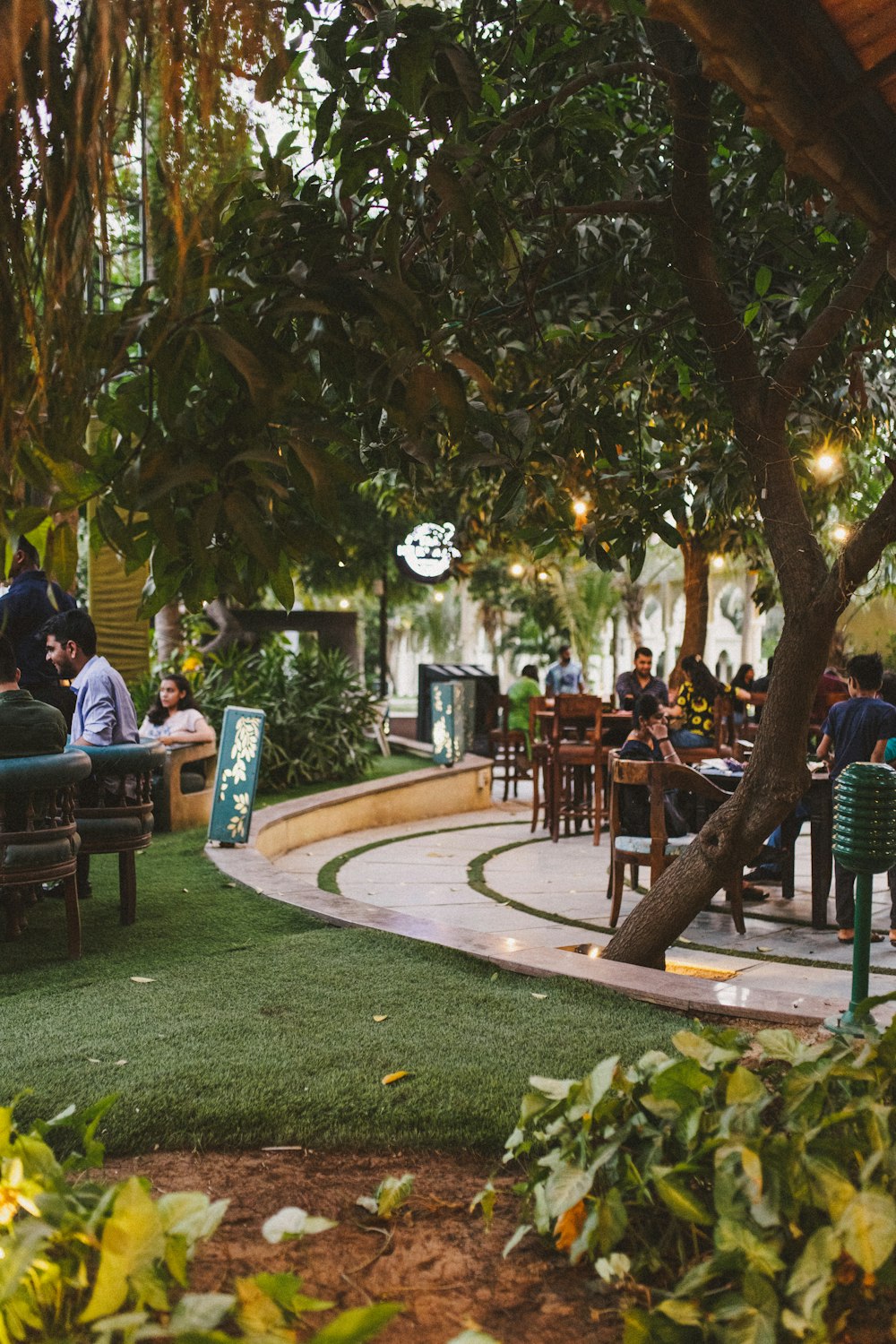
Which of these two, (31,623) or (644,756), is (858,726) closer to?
(644,756)

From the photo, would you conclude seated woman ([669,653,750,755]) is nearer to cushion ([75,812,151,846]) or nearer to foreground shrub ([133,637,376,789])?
foreground shrub ([133,637,376,789])

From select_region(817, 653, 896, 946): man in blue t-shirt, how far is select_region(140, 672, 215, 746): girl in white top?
5.16m

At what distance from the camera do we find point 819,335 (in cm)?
416

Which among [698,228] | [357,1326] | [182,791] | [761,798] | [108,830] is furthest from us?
[182,791]

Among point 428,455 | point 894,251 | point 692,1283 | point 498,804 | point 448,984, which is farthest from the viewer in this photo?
point 498,804

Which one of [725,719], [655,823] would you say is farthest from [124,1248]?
[725,719]

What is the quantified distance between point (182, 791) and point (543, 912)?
354 centimetres

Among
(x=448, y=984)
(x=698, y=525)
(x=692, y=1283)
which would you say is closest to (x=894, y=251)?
(x=698, y=525)

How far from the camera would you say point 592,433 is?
4070 millimetres

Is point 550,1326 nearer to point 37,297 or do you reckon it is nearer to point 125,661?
point 37,297

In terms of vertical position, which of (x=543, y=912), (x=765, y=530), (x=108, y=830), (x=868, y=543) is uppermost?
(x=765, y=530)

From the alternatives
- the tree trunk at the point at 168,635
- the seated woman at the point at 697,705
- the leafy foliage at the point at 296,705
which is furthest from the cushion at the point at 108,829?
the tree trunk at the point at 168,635

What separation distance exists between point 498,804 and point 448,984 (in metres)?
9.05

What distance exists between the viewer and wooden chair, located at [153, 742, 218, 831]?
8883mm
